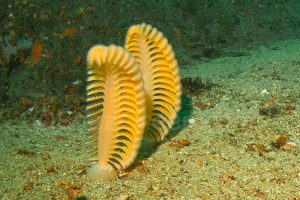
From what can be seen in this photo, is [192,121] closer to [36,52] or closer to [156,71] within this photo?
[156,71]

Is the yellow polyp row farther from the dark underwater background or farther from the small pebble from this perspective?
the small pebble

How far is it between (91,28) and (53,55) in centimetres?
123

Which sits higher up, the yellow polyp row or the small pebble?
the yellow polyp row

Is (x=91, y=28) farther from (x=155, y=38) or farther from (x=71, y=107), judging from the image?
(x=155, y=38)

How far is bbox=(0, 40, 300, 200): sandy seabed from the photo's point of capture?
3.23 metres

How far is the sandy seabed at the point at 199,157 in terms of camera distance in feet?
10.6

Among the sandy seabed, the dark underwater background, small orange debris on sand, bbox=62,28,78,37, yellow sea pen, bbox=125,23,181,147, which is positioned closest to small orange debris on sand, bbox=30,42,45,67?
the dark underwater background

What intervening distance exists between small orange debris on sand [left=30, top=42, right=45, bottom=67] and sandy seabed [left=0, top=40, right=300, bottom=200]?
4.55ft

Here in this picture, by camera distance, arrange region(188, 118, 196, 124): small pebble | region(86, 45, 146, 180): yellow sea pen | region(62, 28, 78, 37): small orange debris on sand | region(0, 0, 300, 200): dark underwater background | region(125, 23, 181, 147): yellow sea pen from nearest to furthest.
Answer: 1. region(86, 45, 146, 180): yellow sea pen
2. region(0, 0, 300, 200): dark underwater background
3. region(125, 23, 181, 147): yellow sea pen
4. region(188, 118, 196, 124): small pebble
5. region(62, 28, 78, 37): small orange debris on sand

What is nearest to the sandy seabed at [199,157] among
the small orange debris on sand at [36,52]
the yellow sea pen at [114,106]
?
the yellow sea pen at [114,106]

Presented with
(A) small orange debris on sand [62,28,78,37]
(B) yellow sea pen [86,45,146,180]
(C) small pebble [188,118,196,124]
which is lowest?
(C) small pebble [188,118,196,124]

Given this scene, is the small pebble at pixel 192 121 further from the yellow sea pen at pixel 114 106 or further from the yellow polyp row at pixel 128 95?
the yellow sea pen at pixel 114 106

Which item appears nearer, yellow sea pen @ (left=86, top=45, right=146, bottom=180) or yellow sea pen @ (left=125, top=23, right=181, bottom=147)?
yellow sea pen @ (left=86, top=45, right=146, bottom=180)

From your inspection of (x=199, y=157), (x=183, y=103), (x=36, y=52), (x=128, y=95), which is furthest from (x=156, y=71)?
(x=36, y=52)
